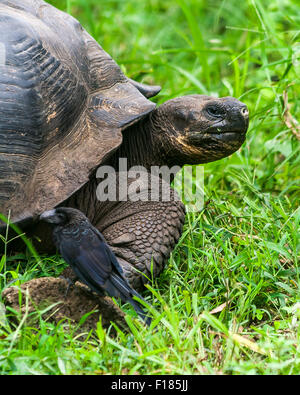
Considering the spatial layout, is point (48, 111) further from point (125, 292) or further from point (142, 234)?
point (125, 292)

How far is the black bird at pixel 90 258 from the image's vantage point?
262 centimetres

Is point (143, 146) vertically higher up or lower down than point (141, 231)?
higher up

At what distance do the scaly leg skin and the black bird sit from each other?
0.27 m

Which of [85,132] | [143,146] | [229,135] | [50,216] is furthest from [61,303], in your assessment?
[229,135]

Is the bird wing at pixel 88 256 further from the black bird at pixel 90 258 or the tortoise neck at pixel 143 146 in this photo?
the tortoise neck at pixel 143 146

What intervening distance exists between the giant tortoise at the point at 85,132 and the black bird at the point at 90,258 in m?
0.25

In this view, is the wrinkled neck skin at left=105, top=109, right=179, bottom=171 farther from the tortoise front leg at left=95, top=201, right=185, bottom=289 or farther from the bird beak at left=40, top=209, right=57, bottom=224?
the bird beak at left=40, top=209, right=57, bottom=224

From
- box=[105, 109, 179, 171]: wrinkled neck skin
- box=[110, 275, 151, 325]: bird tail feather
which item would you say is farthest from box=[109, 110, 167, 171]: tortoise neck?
box=[110, 275, 151, 325]: bird tail feather

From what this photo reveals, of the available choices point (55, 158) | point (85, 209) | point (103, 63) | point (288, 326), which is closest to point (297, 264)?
point (288, 326)

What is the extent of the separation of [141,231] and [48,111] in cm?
78

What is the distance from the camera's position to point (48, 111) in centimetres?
310

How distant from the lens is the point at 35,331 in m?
2.53

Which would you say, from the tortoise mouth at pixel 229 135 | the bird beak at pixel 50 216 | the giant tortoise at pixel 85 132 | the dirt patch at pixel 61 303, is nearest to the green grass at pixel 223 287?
the dirt patch at pixel 61 303

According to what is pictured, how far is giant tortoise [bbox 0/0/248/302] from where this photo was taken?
3.01m
